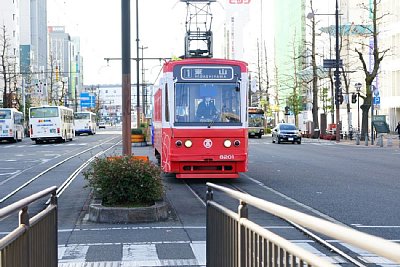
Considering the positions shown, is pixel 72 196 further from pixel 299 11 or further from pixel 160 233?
pixel 299 11

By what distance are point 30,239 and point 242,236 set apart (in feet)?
5.31

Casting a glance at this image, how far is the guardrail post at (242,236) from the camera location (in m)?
5.11

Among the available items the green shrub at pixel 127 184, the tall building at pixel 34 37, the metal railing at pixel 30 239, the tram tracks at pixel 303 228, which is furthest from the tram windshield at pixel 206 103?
the tall building at pixel 34 37

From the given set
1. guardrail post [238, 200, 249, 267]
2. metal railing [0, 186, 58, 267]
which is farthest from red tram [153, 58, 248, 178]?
guardrail post [238, 200, 249, 267]

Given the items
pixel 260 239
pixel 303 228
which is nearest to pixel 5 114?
pixel 303 228

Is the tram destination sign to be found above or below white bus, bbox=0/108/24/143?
above

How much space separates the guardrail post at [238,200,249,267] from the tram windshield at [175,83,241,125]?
1343 centimetres

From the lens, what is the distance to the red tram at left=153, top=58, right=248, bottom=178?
18703 mm

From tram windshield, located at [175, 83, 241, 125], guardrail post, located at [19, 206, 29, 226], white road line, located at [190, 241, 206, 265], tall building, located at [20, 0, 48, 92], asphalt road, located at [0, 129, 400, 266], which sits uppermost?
tall building, located at [20, 0, 48, 92]

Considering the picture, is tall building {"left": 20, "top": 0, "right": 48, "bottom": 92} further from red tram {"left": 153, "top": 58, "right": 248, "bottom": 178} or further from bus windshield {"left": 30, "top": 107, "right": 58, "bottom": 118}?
red tram {"left": 153, "top": 58, "right": 248, "bottom": 178}

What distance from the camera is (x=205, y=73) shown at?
1881 cm

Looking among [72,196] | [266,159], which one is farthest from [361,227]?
[266,159]

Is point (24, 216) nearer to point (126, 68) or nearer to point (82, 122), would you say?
point (126, 68)

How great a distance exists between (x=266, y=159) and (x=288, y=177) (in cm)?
997
